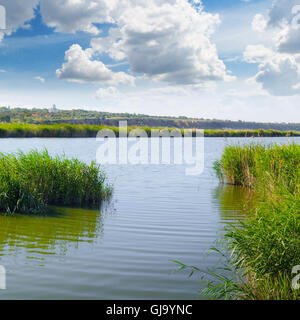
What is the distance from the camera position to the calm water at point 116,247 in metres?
5.00

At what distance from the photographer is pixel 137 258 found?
20.5ft

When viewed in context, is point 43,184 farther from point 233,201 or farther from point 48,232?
point 233,201

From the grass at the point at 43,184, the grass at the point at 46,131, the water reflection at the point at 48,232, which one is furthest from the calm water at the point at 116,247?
the grass at the point at 46,131

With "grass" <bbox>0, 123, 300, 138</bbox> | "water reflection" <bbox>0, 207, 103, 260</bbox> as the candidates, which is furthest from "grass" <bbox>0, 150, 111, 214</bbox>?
"grass" <bbox>0, 123, 300, 138</bbox>

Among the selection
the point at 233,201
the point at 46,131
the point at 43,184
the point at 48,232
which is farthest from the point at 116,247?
the point at 46,131

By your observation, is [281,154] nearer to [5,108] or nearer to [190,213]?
[190,213]

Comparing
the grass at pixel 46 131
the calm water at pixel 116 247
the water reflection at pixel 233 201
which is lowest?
the calm water at pixel 116 247

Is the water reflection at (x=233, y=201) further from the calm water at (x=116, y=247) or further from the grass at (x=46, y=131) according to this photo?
the grass at (x=46, y=131)

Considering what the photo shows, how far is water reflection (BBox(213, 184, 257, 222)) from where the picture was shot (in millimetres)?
10071

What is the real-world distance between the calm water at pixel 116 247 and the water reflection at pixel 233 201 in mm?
31

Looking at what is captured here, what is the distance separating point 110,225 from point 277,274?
4661 millimetres

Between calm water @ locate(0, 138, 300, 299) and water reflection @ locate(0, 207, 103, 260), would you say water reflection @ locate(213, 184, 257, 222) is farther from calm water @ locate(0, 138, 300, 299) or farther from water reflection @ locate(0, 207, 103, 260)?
water reflection @ locate(0, 207, 103, 260)

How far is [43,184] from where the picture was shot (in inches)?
397
